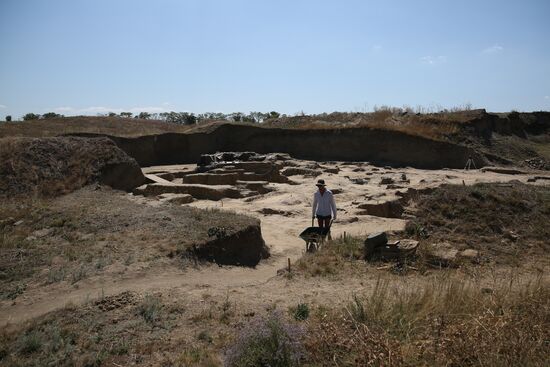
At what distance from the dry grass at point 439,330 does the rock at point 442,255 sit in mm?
2026

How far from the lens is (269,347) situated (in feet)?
14.2

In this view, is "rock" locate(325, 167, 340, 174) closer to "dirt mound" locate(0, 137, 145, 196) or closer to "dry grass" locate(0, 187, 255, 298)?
"dirt mound" locate(0, 137, 145, 196)

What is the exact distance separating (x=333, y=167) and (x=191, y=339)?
59.1ft

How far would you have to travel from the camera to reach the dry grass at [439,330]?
3926 mm

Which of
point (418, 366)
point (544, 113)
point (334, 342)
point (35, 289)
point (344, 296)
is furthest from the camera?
point (544, 113)

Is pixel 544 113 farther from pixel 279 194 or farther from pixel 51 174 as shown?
pixel 51 174

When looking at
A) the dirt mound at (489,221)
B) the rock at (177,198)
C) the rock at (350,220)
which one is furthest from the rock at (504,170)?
the rock at (177,198)

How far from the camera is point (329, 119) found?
99.3 ft

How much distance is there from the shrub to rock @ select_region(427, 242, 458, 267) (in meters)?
3.71

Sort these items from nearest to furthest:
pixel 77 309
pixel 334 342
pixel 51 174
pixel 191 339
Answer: pixel 334 342, pixel 191 339, pixel 77 309, pixel 51 174

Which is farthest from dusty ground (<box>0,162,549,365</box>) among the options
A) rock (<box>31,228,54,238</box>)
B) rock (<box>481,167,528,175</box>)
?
rock (<box>481,167,528,175</box>)

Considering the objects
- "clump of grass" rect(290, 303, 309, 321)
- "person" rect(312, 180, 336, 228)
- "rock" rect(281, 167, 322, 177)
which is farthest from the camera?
"rock" rect(281, 167, 322, 177)

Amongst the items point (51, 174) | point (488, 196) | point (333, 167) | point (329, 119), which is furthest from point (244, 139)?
point (488, 196)

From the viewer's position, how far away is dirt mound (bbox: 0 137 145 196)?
42.4 feet
